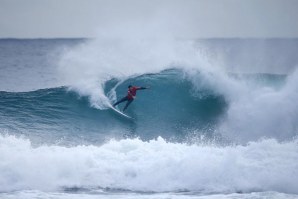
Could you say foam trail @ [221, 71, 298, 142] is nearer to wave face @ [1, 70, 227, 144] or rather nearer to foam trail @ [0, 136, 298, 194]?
wave face @ [1, 70, 227, 144]

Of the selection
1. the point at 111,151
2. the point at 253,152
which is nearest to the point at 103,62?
the point at 111,151

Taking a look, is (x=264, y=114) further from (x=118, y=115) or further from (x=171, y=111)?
(x=118, y=115)

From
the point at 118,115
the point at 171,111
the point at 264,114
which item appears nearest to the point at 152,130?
→ the point at 118,115

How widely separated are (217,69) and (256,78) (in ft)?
5.86

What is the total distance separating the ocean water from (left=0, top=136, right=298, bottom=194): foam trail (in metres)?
0.03

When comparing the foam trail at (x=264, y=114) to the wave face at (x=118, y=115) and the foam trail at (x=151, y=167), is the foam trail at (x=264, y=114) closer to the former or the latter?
the wave face at (x=118, y=115)

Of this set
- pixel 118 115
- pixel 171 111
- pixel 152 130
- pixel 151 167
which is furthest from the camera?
pixel 171 111

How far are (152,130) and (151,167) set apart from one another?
4.17 meters

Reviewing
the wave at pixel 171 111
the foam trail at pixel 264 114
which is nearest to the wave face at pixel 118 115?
the wave at pixel 171 111

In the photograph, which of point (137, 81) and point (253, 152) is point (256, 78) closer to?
point (137, 81)

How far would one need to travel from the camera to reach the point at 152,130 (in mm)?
15211

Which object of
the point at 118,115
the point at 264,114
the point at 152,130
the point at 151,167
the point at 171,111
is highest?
the point at 171,111

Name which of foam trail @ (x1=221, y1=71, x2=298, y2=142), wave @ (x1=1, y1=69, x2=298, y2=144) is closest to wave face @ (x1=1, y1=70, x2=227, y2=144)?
wave @ (x1=1, y1=69, x2=298, y2=144)

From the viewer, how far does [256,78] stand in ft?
62.0
